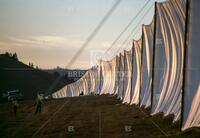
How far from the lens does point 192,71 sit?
1897 cm

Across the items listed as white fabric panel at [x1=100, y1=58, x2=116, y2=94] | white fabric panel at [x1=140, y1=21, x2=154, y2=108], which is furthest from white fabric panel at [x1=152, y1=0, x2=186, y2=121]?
white fabric panel at [x1=100, y1=58, x2=116, y2=94]

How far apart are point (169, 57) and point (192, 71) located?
575 centimetres

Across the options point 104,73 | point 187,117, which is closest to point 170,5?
point 187,117

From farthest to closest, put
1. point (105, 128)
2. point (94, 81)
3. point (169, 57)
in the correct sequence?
point (94, 81)
point (169, 57)
point (105, 128)

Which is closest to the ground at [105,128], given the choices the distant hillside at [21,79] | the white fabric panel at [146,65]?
the white fabric panel at [146,65]

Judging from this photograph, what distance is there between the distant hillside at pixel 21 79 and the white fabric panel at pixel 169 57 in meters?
→ 89.6

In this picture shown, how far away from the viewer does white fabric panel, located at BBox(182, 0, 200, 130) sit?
1864 cm

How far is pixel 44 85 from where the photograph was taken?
467 feet

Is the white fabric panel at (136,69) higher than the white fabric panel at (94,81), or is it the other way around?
the white fabric panel at (136,69)

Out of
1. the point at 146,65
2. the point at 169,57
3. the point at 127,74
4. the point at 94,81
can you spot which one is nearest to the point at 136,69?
the point at 146,65

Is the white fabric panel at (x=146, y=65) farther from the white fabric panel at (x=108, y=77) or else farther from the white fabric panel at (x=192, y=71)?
the white fabric panel at (x=108, y=77)

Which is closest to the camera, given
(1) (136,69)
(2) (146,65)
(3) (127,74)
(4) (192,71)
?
(4) (192,71)

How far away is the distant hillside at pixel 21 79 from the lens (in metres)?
123

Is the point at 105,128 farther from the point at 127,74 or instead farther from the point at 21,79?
the point at 21,79
